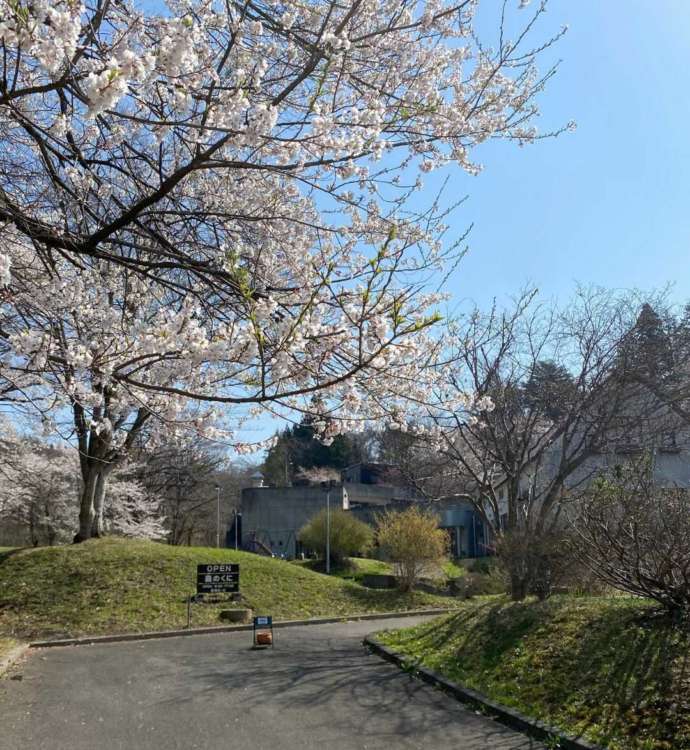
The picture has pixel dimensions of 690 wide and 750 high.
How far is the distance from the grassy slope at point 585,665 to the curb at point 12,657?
6172 mm

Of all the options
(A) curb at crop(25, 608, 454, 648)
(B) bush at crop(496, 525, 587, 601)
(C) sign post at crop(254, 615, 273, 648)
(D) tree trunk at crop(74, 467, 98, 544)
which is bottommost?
(A) curb at crop(25, 608, 454, 648)

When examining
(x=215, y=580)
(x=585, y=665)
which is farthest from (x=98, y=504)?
(x=585, y=665)

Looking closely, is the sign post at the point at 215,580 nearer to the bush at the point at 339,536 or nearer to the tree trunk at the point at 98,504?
the tree trunk at the point at 98,504

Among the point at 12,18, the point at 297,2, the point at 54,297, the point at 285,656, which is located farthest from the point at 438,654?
the point at 12,18

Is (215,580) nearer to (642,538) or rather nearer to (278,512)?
(642,538)

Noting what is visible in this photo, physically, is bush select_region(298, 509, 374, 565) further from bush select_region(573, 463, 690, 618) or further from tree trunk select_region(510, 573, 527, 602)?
Answer: bush select_region(573, 463, 690, 618)

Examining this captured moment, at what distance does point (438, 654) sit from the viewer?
439 inches

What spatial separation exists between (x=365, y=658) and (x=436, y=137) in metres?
9.00

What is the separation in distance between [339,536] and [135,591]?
12426 mm

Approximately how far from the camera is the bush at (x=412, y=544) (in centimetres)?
2178

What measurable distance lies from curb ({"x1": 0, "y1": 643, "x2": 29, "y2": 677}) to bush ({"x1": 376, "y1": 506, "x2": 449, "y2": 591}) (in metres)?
10.9

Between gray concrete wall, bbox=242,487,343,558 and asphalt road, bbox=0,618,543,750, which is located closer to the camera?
asphalt road, bbox=0,618,543,750

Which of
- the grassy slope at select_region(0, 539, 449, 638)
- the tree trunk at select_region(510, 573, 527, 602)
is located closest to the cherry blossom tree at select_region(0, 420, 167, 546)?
the grassy slope at select_region(0, 539, 449, 638)

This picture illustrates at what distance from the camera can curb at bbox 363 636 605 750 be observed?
6477mm
